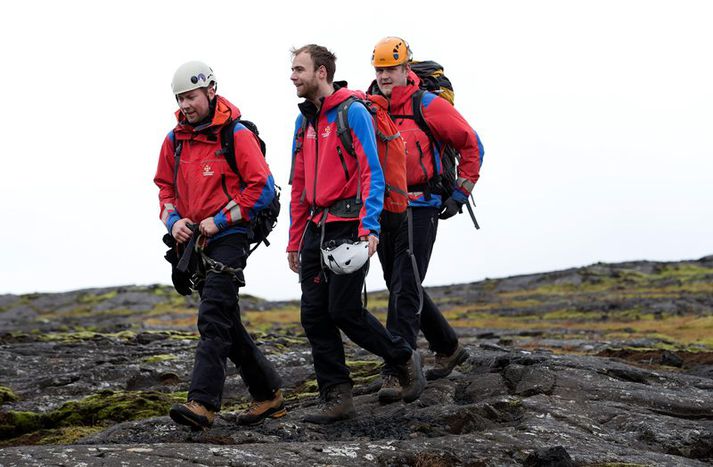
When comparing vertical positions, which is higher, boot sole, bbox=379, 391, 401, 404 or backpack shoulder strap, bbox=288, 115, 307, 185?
backpack shoulder strap, bbox=288, 115, 307, 185

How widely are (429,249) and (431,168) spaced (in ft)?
3.45

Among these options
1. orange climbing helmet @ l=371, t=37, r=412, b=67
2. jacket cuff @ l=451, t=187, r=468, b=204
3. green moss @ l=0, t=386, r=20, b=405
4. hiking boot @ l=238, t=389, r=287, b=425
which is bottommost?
green moss @ l=0, t=386, r=20, b=405

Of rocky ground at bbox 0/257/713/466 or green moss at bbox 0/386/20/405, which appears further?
green moss at bbox 0/386/20/405

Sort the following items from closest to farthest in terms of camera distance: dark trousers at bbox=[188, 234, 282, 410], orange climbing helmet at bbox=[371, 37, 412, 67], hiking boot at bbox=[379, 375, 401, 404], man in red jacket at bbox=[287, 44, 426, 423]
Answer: man in red jacket at bbox=[287, 44, 426, 423], dark trousers at bbox=[188, 234, 282, 410], hiking boot at bbox=[379, 375, 401, 404], orange climbing helmet at bbox=[371, 37, 412, 67]

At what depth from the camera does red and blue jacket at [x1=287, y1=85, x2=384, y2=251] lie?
10.1 meters

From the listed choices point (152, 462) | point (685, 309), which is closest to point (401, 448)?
point (152, 462)

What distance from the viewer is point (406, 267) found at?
39.3 ft

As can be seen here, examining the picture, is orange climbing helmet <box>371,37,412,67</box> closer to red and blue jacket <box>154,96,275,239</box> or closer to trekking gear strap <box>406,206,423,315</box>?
trekking gear strap <box>406,206,423,315</box>

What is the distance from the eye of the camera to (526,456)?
31.4 ft

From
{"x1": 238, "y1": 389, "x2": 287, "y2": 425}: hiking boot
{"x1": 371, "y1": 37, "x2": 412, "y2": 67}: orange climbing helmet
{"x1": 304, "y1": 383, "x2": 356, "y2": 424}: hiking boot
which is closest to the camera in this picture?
{"x1": 304, "y1": 383, "x2": 356, "y2": 424}: hiking boot

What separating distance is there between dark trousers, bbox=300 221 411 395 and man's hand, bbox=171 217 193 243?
4.27 ft

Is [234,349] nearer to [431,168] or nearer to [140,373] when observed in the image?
[431,168]

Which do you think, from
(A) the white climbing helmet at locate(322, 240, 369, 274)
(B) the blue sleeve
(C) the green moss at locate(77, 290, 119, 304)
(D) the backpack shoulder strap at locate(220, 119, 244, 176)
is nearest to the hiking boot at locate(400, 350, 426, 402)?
(A) the white climbing helmet at locate(322, 240, 369, 274)

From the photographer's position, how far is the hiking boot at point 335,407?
10.9 meters
